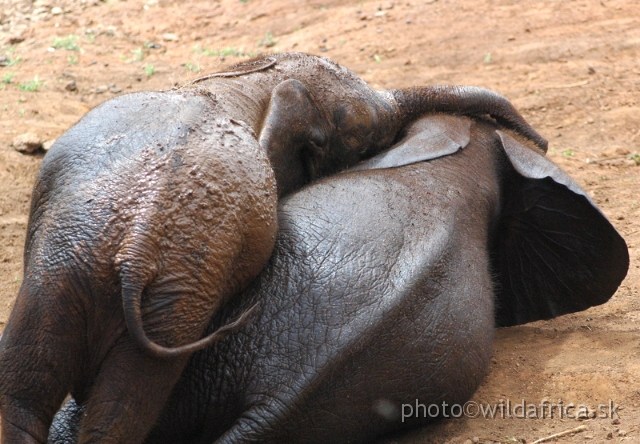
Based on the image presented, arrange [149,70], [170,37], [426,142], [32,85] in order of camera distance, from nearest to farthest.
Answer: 1. [426,142]
2. [32,85]
3. [149,70]
4. [170,37]

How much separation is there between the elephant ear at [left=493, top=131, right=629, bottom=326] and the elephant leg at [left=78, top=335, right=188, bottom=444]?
2338mm

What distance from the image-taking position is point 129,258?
301cm

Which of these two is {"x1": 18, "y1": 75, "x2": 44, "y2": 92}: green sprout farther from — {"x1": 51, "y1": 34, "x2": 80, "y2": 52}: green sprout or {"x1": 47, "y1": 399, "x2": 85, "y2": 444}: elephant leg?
{"x1": 47, "y1": 399, "x2": 85, "y2": 444}: elephant leg

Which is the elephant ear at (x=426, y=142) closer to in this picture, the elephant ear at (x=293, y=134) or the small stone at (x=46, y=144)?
the elephant ear at (x=293, y=134)

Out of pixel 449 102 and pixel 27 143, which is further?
pixel 27 143

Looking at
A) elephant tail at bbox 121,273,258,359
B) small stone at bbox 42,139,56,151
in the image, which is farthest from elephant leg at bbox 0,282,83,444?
small stone at bbox 42,139,56,151

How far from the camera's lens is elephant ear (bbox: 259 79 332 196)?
4309 millimetres

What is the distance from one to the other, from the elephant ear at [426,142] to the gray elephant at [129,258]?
97cm

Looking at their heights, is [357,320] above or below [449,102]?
below

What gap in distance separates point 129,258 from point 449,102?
8.33 feet

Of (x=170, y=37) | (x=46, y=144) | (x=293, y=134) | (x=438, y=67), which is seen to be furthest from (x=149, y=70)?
(x=293, y=134)

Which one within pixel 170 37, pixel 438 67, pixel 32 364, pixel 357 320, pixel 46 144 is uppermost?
pixel 32 364

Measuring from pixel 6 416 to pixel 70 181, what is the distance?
0.84 m

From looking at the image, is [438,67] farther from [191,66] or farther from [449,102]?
[449,102]
